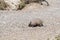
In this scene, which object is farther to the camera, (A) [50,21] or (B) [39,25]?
(A) [50,21]

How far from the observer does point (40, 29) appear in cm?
1208

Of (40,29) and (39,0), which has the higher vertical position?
(40,29)

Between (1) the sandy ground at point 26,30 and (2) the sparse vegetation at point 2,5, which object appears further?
(2) the sparse vegetation at point 2,5

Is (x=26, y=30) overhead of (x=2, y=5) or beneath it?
overhead

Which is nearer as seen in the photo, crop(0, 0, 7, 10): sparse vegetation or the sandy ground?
the sandy ground

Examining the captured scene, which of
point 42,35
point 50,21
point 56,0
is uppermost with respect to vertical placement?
point 42,35

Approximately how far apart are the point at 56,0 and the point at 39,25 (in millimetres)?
11325

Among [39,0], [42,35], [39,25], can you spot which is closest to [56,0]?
[39,0]

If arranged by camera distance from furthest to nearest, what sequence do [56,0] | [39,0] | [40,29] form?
[56,0]
[39,0]
[40,29]

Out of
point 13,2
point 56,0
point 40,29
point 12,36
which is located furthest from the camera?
point 56,0

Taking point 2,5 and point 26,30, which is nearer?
point 26,30

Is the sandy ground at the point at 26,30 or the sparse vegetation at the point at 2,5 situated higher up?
the sandy ground at the point at 26,30

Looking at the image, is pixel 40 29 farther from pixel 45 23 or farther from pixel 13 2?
pixel 13 2

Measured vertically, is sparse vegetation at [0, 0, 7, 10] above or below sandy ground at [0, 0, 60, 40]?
below
